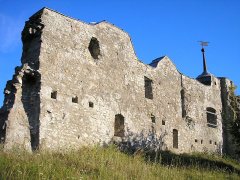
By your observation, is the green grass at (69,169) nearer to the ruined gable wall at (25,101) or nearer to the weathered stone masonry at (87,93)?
the weathered stone masonry at (87,93)

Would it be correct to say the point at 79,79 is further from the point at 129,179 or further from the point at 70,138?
the point at 129,179

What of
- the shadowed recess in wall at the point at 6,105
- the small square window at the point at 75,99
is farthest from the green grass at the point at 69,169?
the small square window at the point at 75,99

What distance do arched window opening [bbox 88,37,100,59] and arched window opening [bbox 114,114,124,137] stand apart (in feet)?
8.46

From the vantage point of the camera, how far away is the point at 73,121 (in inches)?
477

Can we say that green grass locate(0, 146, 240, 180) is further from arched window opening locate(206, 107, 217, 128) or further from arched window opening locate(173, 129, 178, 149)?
arched window opening locate(206, 107, 217, 128)

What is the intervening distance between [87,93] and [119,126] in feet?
7.24

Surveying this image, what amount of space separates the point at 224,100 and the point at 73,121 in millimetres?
12061

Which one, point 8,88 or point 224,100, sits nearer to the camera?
point 8,88

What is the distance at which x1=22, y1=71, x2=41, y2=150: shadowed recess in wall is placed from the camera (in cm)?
1098

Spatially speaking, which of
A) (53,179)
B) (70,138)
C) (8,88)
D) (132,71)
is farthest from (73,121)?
(53,179)

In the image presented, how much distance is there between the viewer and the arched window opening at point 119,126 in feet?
46.5

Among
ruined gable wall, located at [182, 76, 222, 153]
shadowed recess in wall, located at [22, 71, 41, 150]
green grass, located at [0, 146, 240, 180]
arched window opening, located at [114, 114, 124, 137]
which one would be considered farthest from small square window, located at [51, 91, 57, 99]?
ruined gable wall, located at [182, 76, 222, 153]

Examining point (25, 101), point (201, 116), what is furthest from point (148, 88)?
point (25, 101)

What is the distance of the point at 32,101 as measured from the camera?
1141 centimetres
